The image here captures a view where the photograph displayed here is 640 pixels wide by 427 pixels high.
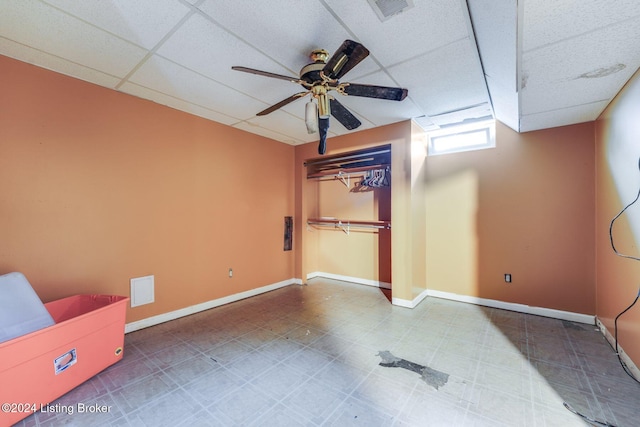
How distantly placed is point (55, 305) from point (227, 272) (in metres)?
1.80

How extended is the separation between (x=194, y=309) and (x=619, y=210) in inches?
184

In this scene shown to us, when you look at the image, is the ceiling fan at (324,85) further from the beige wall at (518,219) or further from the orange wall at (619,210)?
the beige wall at (518,219)

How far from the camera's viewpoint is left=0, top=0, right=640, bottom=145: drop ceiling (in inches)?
62.6

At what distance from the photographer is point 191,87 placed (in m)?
2.64

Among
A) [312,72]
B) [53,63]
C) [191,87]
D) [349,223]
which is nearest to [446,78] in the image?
[312,72]

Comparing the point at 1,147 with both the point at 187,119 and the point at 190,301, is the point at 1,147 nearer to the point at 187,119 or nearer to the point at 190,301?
the point at 187,119

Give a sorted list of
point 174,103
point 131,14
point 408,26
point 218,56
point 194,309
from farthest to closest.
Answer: point 194,309
point 174,103
point 218,56
point 408,26
point 131,14

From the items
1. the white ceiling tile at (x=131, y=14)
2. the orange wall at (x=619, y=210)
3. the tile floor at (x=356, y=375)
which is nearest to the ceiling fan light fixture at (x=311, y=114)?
the white ceiling tile at (x=131, y=14)

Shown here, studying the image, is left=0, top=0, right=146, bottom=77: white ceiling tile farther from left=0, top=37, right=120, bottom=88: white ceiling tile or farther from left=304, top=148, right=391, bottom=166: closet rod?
left=304, top=148, right=391, bottom=166: closet rod

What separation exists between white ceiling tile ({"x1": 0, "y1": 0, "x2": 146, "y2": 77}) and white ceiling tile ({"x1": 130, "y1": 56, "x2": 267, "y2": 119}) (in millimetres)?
140

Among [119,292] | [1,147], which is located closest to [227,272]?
[119,292]

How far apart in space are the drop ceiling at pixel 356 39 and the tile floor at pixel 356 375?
2.39 metres

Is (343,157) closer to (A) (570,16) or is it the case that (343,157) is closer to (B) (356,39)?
(B) (356,39)

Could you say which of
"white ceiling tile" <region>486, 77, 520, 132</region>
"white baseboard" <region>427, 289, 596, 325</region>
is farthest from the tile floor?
"white ceiling tile" <region>486, 77, 520, 132</region>
